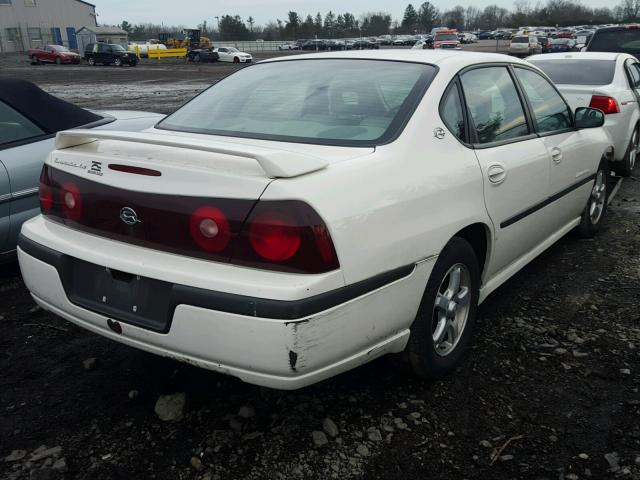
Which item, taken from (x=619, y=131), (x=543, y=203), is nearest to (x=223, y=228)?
(x=543, y=203)

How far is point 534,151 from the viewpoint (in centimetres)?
340

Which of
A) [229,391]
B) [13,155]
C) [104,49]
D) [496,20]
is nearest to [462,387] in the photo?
[229,391]

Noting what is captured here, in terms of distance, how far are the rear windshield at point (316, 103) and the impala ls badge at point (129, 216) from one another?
2.29 ft

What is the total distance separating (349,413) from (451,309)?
700mm

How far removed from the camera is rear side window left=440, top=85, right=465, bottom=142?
2787 mm

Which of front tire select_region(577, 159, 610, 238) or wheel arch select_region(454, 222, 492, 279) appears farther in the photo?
front tire select_region(577, 159, 610, 238)

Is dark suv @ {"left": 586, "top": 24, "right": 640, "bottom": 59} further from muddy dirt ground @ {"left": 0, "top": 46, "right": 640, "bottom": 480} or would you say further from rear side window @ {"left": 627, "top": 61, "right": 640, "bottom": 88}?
muddy dirt ground @ {"left": 0, "top": 46, "right": 640, "bottom": 480}

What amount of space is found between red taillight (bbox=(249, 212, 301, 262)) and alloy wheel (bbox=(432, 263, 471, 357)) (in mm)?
922

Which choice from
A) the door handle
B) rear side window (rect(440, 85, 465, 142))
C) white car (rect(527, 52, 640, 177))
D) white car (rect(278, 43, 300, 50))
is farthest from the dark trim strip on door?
white car (rect(278, 43, 300, 50))

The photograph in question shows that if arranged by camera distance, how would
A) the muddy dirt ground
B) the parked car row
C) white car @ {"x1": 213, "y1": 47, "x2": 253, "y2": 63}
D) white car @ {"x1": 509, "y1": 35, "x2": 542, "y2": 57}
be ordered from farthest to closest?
white car @ {"x1": 213, "y1": 47, "x2": 253, "y2": 63} → the parked car row → white car @ {"x1": 509, "y1": 35, "x2": 542, "y2": 57} → the muddy dirt ground

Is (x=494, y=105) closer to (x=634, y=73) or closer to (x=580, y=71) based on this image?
(x=580, y=71)

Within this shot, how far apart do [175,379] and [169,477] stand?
2.36ft

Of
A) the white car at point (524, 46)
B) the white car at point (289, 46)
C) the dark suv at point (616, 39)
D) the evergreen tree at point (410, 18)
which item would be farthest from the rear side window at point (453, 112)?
the evergreen tree at point (410, 18)

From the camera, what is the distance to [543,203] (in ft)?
11.7
